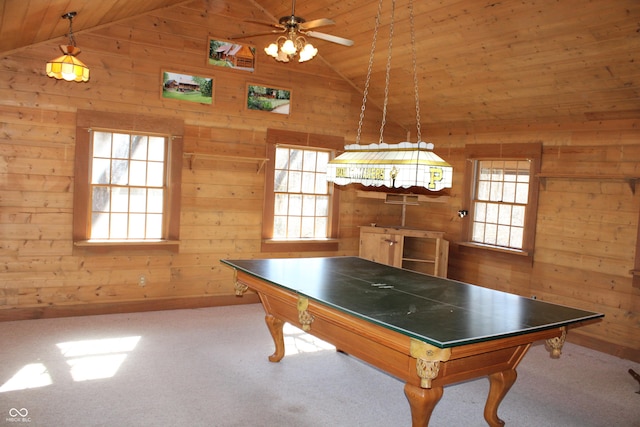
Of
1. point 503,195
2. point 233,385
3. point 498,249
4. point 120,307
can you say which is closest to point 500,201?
point 503,195

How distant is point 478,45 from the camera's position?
17.9ft

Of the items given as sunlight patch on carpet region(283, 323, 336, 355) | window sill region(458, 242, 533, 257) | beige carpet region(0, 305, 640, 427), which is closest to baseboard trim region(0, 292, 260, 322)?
beige carpet region(0, 305, 640, 427)

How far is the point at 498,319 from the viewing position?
10.5ft

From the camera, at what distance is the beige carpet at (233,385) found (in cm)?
374

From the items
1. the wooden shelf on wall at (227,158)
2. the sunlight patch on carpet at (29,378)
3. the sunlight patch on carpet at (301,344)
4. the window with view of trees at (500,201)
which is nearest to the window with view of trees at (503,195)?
the window with view of trees at (500,201)

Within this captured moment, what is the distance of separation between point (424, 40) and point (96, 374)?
15.0ft

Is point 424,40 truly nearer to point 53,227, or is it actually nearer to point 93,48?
point 93,48

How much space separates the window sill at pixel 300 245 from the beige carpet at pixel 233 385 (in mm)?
1600

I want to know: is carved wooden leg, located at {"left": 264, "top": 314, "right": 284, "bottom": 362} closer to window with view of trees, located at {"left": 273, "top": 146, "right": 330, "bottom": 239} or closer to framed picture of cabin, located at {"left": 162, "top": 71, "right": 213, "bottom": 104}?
window with view of trees, located at {"left": 273, "top": 146, "right": 330, "bottom": 239}

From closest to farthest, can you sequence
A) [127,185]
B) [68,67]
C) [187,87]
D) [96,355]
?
[96,355], [68,67], [127,185], [187,87]

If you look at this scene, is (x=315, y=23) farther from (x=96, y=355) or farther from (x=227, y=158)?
(x=96, y=355)

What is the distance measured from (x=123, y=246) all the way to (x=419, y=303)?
12.9 ft

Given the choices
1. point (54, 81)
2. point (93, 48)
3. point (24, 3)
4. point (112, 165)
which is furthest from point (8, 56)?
point (24, 3)

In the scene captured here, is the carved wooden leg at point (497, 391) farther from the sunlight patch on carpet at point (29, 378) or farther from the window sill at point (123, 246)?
the window sill at point (123, 246)
